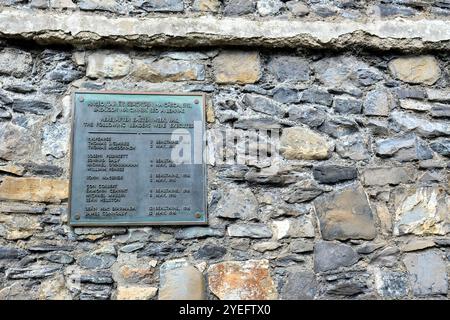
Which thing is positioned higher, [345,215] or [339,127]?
[339,127]

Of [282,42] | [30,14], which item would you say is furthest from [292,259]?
[30,14]

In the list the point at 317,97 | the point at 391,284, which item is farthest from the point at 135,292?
the point at 317,97

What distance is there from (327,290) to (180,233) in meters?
0.80

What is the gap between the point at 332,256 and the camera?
2.42 meters

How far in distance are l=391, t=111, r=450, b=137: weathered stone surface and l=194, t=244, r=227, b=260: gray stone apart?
1194 mm

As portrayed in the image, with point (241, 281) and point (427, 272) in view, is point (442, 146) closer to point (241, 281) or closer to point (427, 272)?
point (427, 272)

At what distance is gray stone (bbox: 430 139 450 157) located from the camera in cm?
259

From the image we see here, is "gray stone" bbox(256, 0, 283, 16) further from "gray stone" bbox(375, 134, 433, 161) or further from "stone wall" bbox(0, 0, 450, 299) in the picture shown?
"gray stone" bbox(375, 134, 433, 161)

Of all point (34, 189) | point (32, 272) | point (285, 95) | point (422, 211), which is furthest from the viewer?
point (285, 95)

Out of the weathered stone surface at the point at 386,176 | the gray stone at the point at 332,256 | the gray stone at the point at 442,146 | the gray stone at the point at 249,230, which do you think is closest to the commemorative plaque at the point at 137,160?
the gray stone at the point at 249,230

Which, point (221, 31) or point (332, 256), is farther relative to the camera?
point (221, 31)

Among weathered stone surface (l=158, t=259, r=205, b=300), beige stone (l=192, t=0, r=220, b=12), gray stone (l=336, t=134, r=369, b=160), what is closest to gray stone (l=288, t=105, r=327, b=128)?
gray stone (l=336, t=134, r=369, b=160)

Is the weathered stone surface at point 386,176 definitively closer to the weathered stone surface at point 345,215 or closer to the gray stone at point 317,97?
Result: the weathered stone surface at point 345,215

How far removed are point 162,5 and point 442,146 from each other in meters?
1.75
